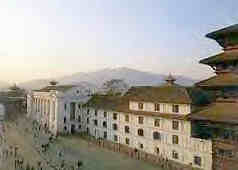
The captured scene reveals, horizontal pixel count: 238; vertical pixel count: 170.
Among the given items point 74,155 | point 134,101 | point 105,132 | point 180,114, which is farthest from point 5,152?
point 180,114

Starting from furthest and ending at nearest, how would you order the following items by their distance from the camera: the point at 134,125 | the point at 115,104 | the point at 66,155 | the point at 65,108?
the point at 65,108
the point at 115,104
the point at 134,125
the point at 66,155

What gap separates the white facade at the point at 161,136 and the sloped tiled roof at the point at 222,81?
62.3 ft

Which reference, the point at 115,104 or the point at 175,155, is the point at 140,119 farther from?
the point at 115,104

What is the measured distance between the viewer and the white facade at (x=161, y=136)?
38.9 m

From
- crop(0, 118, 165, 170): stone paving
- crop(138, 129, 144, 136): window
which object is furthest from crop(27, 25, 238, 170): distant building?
crop(0, 118, 165, 170): stone paving

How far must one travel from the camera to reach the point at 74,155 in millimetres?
48594

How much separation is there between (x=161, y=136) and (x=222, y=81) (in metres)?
26.8

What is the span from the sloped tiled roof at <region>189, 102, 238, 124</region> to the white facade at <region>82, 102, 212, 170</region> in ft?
60.5

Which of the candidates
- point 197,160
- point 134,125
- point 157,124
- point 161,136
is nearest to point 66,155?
point 134,125

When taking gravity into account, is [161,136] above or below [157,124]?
below

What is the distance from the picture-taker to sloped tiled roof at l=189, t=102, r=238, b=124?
18186 millimetres

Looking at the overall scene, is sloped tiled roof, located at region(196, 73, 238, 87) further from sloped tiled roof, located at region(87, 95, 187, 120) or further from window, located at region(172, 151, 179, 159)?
window, located at region(172, 151, 179, 159)

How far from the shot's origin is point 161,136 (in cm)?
4519

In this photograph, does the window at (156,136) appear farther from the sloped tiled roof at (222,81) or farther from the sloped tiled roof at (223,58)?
the sloped tiled roof at (223,58)
